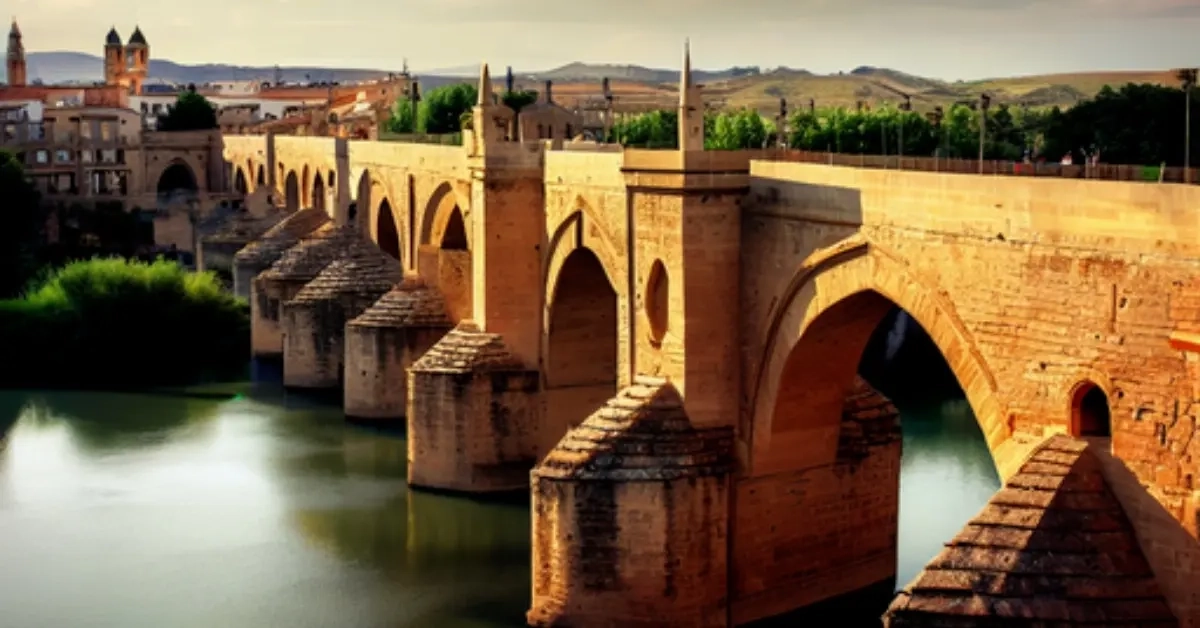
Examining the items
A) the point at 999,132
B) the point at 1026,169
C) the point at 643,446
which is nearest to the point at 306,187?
the point at 999,132

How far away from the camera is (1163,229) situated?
37.2 ft

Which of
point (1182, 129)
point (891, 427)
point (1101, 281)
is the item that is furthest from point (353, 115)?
point (1101, 281)

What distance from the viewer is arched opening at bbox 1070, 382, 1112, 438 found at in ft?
39.5

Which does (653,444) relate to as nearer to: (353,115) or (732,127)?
(732,127)

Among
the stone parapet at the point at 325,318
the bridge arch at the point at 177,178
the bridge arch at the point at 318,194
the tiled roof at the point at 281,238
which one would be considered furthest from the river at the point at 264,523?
the bridge arch at the point at 177,178

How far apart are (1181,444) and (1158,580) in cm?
89

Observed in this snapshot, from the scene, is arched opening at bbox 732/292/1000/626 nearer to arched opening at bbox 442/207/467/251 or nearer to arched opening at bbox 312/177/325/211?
arched opening at bbox 442/207/467/251

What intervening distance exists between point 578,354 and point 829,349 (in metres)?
6.84

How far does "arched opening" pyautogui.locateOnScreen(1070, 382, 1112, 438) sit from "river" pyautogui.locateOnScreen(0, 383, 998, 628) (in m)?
6.42

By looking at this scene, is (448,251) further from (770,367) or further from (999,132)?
(999,132)

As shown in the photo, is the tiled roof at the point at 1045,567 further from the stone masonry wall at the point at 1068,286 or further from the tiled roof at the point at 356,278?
the tiled roof at the point at 356,278

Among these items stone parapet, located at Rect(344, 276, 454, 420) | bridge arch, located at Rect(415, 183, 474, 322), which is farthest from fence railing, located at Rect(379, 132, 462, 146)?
stone parapet, located at Rect(344, 276, 454, 420)

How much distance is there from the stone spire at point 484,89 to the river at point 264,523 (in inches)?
203

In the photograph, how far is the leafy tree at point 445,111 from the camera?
2333 inches
